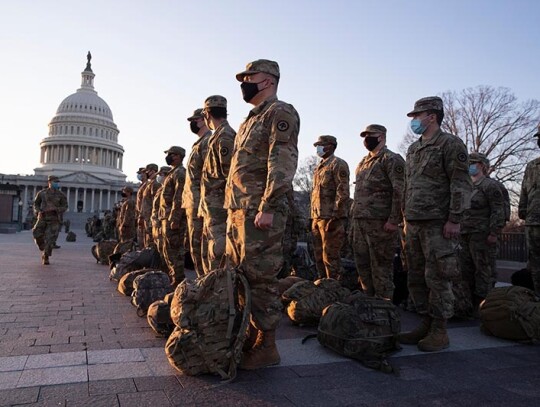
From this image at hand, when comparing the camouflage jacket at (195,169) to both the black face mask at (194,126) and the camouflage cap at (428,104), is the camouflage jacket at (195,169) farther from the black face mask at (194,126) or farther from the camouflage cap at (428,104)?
the camouflage cap at (428,104)

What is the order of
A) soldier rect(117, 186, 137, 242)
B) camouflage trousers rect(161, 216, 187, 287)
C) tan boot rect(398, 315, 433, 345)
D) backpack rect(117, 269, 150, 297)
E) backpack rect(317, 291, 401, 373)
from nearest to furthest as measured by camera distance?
backpack rect(317, 291, 401, 373), tan boot rect(398, 315, 433, 345), backpack rect(117, 269, 150, 297), camouflage trousers rect(161, 216, 187, 287), soldier rect(117, 186, 137, 242)

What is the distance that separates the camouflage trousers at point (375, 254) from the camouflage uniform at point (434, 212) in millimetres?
807

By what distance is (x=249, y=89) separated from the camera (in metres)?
4.29

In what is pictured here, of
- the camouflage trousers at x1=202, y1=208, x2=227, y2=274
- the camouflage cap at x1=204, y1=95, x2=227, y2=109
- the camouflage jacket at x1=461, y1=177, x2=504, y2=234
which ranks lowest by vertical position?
the camouflage trousers at x1=202, y1=208, x2=227, y2=274

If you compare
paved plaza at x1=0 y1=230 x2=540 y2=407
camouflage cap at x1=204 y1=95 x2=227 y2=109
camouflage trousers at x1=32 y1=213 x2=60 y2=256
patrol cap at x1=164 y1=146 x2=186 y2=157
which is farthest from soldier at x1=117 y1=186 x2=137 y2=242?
camouflage cap at x1=204 y1=95 x2=227 y2=109

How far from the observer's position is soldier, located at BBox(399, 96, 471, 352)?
15.1ft

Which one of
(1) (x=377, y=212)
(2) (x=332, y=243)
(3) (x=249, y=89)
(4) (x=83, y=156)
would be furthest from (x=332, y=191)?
(4) (x=83, y=156)

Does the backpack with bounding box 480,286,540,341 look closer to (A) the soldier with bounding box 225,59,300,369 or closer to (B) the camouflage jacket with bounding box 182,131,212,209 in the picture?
(A) the soldier with bounding box 225,59,300,369

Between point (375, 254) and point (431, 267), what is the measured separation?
127cm

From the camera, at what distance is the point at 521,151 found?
32.6m

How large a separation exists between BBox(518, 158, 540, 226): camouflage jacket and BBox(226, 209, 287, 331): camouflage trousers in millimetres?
4242

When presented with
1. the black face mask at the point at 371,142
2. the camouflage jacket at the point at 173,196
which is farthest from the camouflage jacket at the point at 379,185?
the camouflage jacket at the point at 173,196

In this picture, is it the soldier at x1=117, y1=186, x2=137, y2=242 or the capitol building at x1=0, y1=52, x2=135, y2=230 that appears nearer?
the soldier at x1=117, y1=186, x2=137, y2=242

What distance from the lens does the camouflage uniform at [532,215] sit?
6320mm
